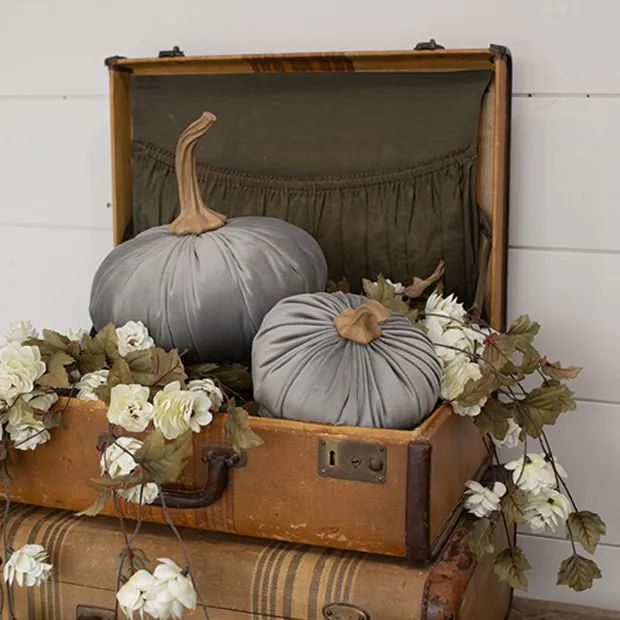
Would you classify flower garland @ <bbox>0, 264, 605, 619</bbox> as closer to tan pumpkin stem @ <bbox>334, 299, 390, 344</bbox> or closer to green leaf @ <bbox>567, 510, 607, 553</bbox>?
green leaf @ <bbox>567, 510, 607, 553</bbox>

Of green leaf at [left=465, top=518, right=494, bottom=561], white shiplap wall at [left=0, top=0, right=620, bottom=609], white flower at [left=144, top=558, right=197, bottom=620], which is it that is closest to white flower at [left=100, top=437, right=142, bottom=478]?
white flower at [left=144, top=558, right=197, bottom=620]

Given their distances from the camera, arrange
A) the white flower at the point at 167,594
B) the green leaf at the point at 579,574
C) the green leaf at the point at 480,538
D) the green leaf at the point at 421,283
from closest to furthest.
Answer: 1. the white flower at the point at 167,594
2. the green leaf at the point at 480,538
3. the green leaf at the point at 579,574
4. the green leaf at the point at 421,283

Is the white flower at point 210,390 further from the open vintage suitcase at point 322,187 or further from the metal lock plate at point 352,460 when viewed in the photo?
the metal lock plate at point 352,460

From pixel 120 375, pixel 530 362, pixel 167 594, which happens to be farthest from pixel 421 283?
pixel 167 594

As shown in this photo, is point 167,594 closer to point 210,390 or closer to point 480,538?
point 210,390

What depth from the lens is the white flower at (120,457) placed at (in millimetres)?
901

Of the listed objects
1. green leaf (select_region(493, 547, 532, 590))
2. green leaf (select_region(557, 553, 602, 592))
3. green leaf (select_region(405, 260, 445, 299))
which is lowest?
green leaf (select_region(557, 553, 602, 592))

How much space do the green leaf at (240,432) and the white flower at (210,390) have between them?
1.6 inches

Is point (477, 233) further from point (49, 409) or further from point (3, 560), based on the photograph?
point (3, 560)

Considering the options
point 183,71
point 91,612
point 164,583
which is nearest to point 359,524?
point 164,583

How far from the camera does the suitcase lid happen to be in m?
1.22

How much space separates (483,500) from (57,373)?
47cm

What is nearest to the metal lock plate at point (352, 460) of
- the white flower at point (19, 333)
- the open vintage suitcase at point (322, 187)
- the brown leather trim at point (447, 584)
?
the open vintage suitcase at point (322, 187)

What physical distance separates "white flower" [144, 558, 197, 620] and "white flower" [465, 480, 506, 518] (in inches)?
13.1
